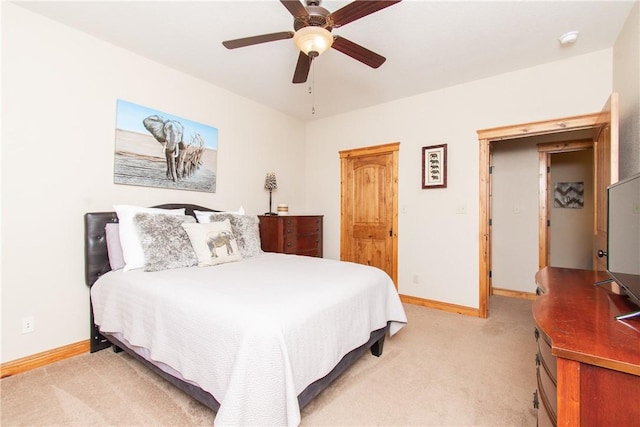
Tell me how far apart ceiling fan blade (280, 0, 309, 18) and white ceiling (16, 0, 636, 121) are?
54cm

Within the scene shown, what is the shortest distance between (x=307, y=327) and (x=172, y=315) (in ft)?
2.47

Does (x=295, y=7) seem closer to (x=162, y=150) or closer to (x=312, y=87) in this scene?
(x=312, y=87)

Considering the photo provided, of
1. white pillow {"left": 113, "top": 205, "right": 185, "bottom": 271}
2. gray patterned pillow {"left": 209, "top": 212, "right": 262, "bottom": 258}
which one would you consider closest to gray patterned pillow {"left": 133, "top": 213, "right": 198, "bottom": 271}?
white pillow {"left": 113, "top": 205, "right": 185, "bottom": 271}

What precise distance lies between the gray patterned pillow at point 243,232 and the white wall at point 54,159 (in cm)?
61

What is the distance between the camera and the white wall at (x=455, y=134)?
2783mm

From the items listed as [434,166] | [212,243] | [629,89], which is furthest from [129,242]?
[629,89]

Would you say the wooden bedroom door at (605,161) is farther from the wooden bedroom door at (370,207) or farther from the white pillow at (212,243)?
the white pillow at (212,243)

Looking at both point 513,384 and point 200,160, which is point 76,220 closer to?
point 200,160

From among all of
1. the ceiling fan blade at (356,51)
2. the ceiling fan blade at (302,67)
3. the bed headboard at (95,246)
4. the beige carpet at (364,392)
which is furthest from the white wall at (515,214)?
the bed headboard at (95,246)

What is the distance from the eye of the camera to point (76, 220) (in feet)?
7.66

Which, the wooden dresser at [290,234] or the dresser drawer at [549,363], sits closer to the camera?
the dresser drawer at [549,363]

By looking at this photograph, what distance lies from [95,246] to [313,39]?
2275mm

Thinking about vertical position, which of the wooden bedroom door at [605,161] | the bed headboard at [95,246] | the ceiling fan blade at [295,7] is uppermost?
the ceiling fan blade at [295,7]

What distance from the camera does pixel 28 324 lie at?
2.11m
